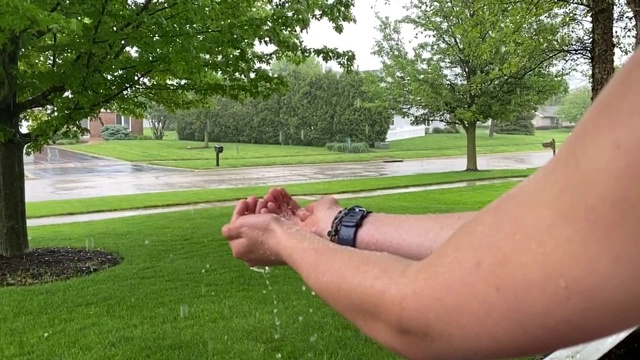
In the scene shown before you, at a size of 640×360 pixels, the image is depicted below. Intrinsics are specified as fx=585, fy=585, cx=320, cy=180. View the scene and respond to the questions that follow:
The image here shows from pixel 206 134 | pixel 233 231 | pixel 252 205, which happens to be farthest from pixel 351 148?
pixel 233 231

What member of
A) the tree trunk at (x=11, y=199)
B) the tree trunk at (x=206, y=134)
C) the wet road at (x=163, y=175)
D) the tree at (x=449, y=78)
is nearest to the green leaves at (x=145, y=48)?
the tree trunk at (x=11, y=199)

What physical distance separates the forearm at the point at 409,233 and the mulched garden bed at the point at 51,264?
233 inches

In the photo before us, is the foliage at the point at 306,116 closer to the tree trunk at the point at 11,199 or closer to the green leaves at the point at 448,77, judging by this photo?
the green leaves at the point at 448,77

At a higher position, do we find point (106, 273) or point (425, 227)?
point (425, 227)

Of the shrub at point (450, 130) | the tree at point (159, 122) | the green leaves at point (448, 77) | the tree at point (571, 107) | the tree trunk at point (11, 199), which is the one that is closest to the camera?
the tree trunk at point (11, 199)

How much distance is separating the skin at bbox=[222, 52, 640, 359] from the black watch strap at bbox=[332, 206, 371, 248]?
0.70 meters

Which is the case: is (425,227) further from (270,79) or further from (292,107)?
(292,107)

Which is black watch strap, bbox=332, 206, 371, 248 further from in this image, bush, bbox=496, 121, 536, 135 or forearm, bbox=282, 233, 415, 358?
bush, bbox=496, 121, 536, 135

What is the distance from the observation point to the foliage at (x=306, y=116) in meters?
37.2

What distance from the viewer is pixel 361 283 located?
770 millimetres

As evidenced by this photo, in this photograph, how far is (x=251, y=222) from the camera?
4.17 ft

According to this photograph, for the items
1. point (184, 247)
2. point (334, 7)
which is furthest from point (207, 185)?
point (334, 7)

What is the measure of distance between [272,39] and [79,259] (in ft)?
12.1

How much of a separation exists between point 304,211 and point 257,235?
0.53 meters
